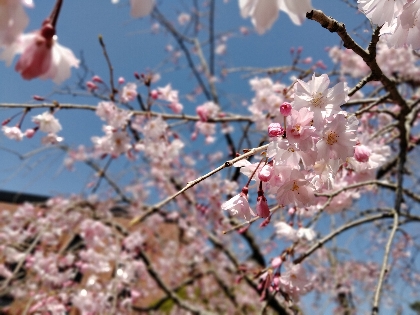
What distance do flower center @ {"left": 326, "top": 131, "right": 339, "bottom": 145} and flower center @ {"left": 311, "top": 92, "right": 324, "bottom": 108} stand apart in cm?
10

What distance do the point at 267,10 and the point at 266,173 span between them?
0.54m

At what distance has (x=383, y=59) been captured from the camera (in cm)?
470

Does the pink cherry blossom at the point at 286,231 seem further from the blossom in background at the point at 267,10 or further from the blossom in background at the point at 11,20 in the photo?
the blossom in background at the point at 11,20

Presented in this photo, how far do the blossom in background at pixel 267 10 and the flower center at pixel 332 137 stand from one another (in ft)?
1.65

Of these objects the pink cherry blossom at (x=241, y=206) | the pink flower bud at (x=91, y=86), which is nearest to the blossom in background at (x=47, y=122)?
the pink flower bud at (x=91, y=86)

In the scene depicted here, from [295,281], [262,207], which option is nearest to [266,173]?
[262,207]

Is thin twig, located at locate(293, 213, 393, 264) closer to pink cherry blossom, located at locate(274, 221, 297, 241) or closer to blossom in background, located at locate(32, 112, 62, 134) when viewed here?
pink cherry blossom, located at locate(274, 221, 297, 241)

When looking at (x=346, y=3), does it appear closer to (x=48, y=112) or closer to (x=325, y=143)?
(x=325, y=143)

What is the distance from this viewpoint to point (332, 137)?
960mm

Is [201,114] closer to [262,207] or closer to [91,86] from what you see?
[91,86]

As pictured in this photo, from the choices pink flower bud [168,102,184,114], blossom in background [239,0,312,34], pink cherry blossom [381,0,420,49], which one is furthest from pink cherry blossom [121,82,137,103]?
blossom in background [239,0,312,34]

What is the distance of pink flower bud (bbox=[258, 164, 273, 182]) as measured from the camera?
953mm

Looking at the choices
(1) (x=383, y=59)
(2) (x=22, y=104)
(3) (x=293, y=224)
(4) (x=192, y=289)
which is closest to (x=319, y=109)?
(3) (x=293, y=224)

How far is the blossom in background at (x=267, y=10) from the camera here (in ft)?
1.65
